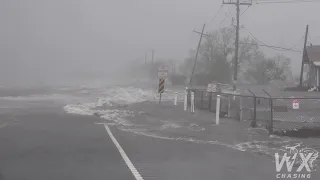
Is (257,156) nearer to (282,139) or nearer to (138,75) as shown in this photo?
(282,139)

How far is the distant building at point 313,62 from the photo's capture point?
115ft

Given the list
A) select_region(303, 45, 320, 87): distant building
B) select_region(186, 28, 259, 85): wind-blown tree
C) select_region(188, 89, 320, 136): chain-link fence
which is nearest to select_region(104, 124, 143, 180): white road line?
select_region(188, 89, 320, 136): chain-link fence

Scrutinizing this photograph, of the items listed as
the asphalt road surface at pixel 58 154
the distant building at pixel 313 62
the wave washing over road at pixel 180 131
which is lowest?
the wave washing over road at pixel 180 131

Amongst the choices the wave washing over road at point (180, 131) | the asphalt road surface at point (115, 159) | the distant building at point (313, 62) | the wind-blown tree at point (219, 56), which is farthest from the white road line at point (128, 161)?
the wind-blown tree at point (219, 56)

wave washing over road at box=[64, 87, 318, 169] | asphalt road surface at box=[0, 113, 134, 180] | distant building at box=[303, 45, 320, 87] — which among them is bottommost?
wave washing over road at box=[64, 87, 318, 169]

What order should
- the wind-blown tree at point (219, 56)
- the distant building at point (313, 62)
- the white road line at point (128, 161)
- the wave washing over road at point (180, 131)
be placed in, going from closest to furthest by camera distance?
the white road line at point (128, 161)
the wave washing over road at point (180, 131)
the distant building at point (313, 62)
the wind-blown tree at point (219, 56)

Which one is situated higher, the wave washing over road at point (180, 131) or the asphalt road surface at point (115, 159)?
the asphalt road surface at point (115, 159)

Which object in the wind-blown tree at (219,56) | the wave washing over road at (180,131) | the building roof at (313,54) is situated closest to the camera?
the wave washing over road at (180,131)

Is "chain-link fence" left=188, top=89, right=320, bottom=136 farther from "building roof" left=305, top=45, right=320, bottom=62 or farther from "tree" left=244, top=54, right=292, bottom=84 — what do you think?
"tree" left=244, top=54, right=292, bottom=84

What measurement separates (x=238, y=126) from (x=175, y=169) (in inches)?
273

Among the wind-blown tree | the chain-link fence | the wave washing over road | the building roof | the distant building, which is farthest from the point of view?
the wind-blown tree

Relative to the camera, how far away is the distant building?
115ft

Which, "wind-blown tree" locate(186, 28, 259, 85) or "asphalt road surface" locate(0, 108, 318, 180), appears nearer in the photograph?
"asphalt road surface" locate(0, 108, 318, 180)

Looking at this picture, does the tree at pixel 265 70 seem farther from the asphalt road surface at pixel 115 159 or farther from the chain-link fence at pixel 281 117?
the asphalt road surface at pixel 115 159
